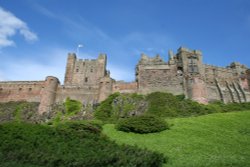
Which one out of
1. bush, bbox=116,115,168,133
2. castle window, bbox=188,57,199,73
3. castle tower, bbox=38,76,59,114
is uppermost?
castle window, bbox=188,57,199,73

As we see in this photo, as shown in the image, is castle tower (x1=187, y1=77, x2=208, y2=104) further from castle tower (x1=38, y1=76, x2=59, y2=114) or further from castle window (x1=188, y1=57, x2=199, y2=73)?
castle tower (x1=38, y1=76, x2=59, y2=114)

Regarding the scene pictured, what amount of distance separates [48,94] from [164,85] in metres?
20.9

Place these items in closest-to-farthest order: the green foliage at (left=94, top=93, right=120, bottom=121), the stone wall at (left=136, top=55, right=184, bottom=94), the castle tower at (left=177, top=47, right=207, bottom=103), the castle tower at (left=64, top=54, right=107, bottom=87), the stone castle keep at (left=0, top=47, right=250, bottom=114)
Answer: the green foliage at (left=94, top=93, right=120, bottom=121), the castle tower at (left=177, top=47, right=207, bottom=103), the stone wall at (left=136, top=55, right=184, bottom=94), the stone castle keep at (left=0, top=47, right=250, bottom=114), the castle tower at (left=64, top=54, right=107, bottom=87)

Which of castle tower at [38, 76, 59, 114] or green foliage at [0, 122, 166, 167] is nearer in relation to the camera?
green foliage at [0, 122, 166, 167]

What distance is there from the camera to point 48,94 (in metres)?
47.2

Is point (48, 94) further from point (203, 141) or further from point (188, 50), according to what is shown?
point (203, 141)

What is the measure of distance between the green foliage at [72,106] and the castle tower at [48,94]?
293 cm

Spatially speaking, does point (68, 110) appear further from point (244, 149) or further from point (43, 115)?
point (244, 149)

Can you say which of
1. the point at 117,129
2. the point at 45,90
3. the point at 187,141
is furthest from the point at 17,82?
the point at 187,141

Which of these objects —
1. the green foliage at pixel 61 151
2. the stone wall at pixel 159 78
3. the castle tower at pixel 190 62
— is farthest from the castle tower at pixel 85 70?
the green foliage at pixel 61 151

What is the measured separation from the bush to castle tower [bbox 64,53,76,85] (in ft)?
124

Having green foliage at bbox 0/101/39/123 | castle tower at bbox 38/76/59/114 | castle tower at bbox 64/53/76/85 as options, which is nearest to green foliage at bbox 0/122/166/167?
green foliage at bbox 0/101/39/123

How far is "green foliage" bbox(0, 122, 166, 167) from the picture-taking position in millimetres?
13078

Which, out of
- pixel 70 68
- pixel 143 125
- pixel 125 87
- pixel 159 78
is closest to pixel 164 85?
pixel 159 78
